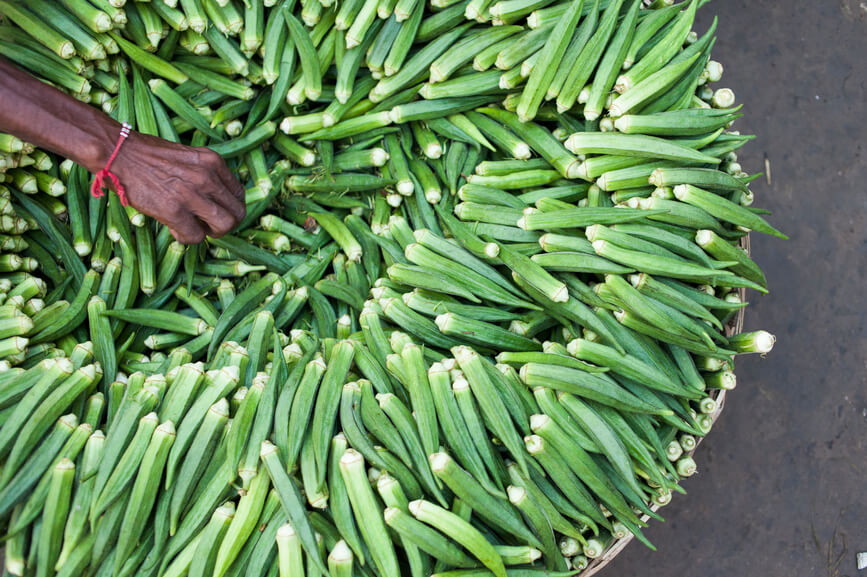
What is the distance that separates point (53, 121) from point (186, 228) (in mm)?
571

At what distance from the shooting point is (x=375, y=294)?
8.73 ft

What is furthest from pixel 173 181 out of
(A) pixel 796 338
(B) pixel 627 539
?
(A) pixel 796 338

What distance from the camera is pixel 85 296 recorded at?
267 cm

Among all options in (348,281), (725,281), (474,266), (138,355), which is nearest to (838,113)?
(725,281)

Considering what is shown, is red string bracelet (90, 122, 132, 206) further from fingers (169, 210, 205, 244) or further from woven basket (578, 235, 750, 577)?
woven basket (578, 235, 750, 577)

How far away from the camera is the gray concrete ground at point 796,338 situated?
12.2 ft

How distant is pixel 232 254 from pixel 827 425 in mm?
3383

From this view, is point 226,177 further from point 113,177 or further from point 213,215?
point 113,177

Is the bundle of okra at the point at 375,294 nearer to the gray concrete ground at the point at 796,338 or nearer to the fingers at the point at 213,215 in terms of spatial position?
the fingers at the point at 213,215

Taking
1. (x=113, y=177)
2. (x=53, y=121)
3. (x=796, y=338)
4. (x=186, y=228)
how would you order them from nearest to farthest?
(x=53, y=121) → (x=113, y=177) → (x=186, y=228) → (x=796, y=338)

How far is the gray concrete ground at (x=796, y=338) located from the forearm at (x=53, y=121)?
323cm

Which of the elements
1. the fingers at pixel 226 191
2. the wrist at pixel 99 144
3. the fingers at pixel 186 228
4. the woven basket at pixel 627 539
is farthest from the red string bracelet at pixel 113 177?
the woven basket at pixel 627 539

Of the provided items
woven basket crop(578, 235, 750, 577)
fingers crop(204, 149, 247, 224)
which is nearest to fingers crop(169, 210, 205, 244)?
fingers crop(204, 149, 247, 224)

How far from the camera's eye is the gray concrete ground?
371 cm
